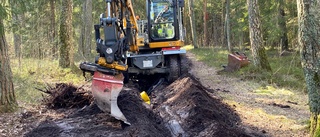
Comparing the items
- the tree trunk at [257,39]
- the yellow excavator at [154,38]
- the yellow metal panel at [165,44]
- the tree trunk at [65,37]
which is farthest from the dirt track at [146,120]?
the tree trunk at [65,37]

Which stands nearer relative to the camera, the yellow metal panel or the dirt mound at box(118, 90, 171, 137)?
the dirt mound at box(118, 90, 171, 137)

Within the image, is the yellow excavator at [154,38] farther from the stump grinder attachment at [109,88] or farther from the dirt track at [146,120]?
the stump grinder attachment at [109,88]

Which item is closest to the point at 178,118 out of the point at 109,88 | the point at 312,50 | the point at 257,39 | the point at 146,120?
the point at 146,120

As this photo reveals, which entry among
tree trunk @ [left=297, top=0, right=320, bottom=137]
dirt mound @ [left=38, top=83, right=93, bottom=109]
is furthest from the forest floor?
tree trunk @ [left=297, top=0, right=320, bottom=137]

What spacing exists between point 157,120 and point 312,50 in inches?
129

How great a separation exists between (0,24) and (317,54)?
5.69 m

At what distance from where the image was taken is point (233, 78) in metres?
14.2

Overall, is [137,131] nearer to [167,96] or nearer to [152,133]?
[152,133]

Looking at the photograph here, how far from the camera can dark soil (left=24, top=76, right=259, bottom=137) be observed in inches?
240

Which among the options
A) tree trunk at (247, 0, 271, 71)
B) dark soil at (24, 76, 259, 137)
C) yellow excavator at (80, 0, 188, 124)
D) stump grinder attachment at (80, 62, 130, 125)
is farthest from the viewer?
tree trunk at (247, 0, 271, 71)

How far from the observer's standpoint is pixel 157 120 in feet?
24.9

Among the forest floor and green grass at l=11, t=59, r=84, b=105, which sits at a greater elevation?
green grass at l=11, t=59, r=84, b=105

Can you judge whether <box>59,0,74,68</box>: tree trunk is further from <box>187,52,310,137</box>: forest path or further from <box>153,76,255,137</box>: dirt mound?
<box>153,76,255,137</box>: dirt mound

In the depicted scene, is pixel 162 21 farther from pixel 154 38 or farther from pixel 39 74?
pixel 39 74
